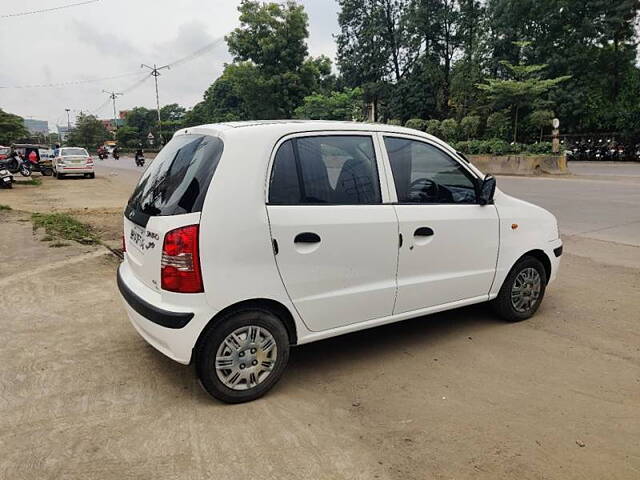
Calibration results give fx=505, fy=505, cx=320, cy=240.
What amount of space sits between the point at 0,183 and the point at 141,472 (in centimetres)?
1769

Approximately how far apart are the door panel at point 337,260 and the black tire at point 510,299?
4.24 ft

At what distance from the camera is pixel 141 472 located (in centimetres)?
248

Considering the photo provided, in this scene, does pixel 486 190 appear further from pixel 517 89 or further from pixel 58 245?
pixel 517 89

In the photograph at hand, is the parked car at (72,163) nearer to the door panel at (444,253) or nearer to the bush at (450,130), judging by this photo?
the bush at (450,130)

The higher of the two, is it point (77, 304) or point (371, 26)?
point (371, 26)

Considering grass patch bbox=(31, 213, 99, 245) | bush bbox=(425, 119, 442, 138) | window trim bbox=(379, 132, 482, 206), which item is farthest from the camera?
bush bbox=(425, 119, 442, 138)

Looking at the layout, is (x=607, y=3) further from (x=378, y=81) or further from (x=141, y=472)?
(x=141, y=472)

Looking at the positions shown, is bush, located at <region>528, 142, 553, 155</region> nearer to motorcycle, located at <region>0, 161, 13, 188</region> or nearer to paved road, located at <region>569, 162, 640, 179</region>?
paved road, located at <region>569, 162, 640, 179</region>

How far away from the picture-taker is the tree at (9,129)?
59.0 m

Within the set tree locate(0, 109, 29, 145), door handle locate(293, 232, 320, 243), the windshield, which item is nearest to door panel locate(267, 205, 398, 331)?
door handle locate(293, 232, 320, 243)

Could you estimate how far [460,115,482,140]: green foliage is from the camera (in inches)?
1054

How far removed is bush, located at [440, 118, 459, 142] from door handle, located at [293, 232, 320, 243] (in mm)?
26488

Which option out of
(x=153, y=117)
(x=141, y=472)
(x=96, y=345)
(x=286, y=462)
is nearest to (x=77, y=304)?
(x=96, y=345)

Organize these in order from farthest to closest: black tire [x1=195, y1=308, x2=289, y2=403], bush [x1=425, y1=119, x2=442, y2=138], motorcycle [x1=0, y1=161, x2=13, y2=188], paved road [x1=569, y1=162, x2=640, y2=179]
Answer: bush [x1=425, y1=119, x2=442, y2=138], paved road [x1=569, y1=162, x2=640, y2=179], motorcycle [x1=0, y1=161, x2=13, y2=188], black tire [x1=195, y1=308, x2=289, y2=403]
